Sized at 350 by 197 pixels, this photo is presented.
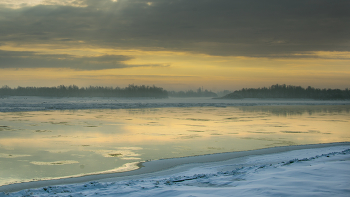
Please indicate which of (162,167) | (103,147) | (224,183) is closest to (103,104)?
(103,147)

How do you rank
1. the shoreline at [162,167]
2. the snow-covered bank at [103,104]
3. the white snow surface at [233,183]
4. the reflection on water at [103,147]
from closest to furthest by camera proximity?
the white snow surface at [233,183]
the shoreline at [162,167]
the reflection on water at [103,147]
the snow-covered bank at [103,104]

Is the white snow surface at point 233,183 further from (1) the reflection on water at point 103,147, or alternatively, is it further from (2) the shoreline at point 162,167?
(1) the reflection on water at point 103,147

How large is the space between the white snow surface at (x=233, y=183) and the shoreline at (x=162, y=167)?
298 millimetres

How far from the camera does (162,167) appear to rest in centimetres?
771

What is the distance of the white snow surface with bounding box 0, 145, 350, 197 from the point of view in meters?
5.05

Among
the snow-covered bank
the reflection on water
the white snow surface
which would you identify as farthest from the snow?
the snow-covered bank

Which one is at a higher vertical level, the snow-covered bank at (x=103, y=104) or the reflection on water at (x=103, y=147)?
the snow-covered bank at (x=103, y=104)

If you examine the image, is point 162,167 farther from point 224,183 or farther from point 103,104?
point 103,104

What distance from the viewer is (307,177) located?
19.4 ft

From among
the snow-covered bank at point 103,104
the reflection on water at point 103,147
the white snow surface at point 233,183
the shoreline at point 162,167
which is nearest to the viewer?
the white snow surface at point 233,183

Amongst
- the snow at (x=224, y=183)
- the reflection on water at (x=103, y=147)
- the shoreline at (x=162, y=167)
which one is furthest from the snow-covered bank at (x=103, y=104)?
the snow at (x=224, y=183)

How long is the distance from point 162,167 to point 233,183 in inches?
95.4

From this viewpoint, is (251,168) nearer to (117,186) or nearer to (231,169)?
(231,169)

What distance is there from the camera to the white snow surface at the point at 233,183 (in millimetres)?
5051
